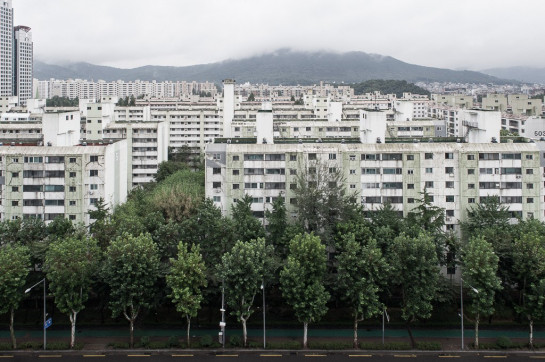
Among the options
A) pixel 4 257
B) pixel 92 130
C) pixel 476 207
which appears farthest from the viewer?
pixel 92 130

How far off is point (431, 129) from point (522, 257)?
43.3 m

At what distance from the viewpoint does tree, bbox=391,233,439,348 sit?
3516 centimetres

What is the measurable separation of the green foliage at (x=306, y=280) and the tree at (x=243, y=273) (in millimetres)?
1536

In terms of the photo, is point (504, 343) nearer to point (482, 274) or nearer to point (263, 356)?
point (482, 274)

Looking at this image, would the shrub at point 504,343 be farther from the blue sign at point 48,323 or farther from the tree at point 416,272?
the blue sign at point 48,323

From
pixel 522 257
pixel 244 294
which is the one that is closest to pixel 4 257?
pixel 244 294

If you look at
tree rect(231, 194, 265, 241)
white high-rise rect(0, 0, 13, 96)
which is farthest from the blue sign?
white high-rise rect(0, 0, 13, 96)

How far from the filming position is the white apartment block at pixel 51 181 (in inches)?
1815

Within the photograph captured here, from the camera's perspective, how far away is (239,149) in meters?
46.2

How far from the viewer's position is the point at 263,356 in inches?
1368

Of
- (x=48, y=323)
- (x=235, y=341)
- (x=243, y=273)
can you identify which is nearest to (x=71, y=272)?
(x=48, y=323)

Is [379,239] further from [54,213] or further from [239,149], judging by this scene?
[54,213]

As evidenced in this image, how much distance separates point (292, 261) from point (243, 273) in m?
3.17

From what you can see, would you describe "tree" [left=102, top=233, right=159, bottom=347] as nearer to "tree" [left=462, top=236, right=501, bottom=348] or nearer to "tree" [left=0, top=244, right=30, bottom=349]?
"tree" [left=0, top=244, right=30, bottom=349]
